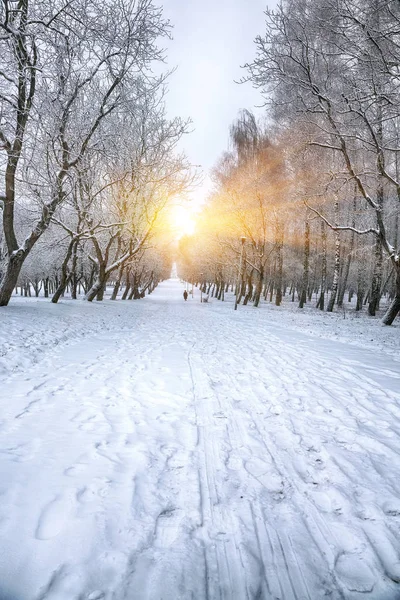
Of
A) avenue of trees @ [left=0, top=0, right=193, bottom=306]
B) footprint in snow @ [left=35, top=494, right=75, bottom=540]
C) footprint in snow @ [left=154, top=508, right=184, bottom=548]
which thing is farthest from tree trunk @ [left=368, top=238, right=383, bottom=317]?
footprint in snow @ [left=35, top=494, right=75, bottom=540]

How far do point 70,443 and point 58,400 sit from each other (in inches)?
47.5

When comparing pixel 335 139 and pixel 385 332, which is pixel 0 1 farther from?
pixel 385 332

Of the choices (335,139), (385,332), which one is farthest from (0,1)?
→ (385,332)

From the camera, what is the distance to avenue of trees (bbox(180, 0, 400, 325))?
7.83 m

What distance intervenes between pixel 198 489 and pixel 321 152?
62.0ft

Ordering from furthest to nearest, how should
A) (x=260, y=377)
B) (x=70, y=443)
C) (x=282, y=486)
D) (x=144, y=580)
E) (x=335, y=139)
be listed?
(x=335, y=139) → (x=260, y=377) → (x=70, y=443) → (x=282, y=486) → (x=144, y=580)

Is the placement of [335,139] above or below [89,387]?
above

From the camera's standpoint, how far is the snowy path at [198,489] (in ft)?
5.34

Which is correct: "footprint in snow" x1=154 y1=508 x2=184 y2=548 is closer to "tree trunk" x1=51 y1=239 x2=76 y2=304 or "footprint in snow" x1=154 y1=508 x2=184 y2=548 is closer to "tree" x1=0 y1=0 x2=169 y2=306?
"tree" x1=0 y1=0 x2=169 y2=306

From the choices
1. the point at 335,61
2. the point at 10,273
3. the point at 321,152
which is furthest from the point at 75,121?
A: the point at 321,152

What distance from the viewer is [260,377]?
517 centimetres

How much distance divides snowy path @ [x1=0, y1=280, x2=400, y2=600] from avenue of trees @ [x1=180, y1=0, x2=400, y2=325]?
7903 mm

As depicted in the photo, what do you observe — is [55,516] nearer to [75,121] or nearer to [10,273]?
[10,273]

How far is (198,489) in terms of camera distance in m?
2.35
